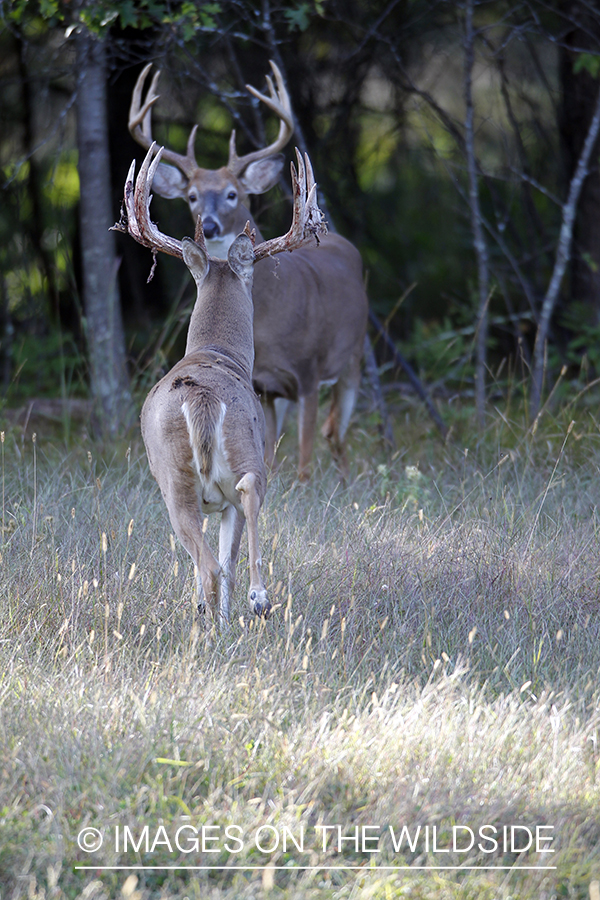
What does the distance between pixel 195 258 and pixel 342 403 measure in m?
3.25

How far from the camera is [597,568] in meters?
4.14

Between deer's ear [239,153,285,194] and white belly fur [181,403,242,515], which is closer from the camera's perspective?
white belly fur [181,403,242,515]

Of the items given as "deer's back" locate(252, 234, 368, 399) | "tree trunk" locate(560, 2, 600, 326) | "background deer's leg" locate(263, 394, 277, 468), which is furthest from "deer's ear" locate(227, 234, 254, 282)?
"tree trunk" locate(560, 2, 600, 326)

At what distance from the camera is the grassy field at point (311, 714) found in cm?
222

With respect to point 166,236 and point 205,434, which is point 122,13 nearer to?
point 166,236

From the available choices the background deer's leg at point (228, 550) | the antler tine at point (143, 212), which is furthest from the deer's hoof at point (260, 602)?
the antler tine at point (143, 212)

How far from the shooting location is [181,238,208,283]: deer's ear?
366cm

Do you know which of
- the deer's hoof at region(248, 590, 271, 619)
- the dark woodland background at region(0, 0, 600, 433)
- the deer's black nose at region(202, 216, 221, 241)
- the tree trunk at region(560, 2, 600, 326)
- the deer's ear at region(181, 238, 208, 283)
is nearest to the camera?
the deer's hoof at region(248, 590, 271, 619)

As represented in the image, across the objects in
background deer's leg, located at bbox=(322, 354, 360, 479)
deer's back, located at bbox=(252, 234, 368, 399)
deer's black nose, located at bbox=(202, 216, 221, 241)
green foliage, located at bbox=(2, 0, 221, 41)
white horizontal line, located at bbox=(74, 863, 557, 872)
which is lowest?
background deer's leg, located at bbox=(322, 354, 360, 479)

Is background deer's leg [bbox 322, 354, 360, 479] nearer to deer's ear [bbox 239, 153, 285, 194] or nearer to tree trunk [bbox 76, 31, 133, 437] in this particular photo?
deer's ear [bbox 239, 153, 285, 194]

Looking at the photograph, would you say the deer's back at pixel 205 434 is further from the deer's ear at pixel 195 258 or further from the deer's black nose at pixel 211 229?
the deer's black nose at pixel 211 229

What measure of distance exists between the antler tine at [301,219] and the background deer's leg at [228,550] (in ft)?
3.53

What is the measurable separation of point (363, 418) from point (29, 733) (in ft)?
17.5

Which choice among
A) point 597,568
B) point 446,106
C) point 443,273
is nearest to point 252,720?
point 597,568
